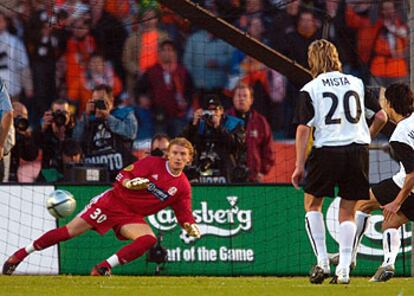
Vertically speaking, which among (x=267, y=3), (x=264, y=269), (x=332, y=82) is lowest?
(x=264, y=269)

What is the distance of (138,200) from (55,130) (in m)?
2.70

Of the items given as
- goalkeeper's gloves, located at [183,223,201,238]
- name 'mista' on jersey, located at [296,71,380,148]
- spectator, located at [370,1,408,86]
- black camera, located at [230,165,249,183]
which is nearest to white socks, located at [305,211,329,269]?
name 'mista' on jersey, located at [296,71,380,148]

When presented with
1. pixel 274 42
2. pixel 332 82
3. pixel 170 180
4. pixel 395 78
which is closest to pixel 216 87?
pixel 274 42

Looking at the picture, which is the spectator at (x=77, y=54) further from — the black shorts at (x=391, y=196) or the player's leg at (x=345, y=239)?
the player's leg at (x=345, y=239)

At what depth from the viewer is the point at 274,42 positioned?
17.3 meters

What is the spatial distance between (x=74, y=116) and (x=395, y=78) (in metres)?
4.14

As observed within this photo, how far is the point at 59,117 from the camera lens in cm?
1582

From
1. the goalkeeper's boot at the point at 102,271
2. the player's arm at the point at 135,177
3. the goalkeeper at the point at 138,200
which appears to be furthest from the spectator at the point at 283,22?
the goalkeeper's boot at the point at 102,271

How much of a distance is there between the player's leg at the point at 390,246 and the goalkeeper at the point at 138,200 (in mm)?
2027

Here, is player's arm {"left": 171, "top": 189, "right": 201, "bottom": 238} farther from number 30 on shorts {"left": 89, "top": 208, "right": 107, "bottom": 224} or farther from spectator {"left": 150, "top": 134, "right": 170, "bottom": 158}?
spectator {"left": 150, "top": 134, "right": 170, "bottom": 158}

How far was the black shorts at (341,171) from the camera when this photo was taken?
424 inches

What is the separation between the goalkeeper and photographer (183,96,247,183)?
2.03 meters

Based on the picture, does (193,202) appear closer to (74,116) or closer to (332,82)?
(74,116)

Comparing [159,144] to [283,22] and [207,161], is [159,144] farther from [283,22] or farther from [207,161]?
[283,22]
